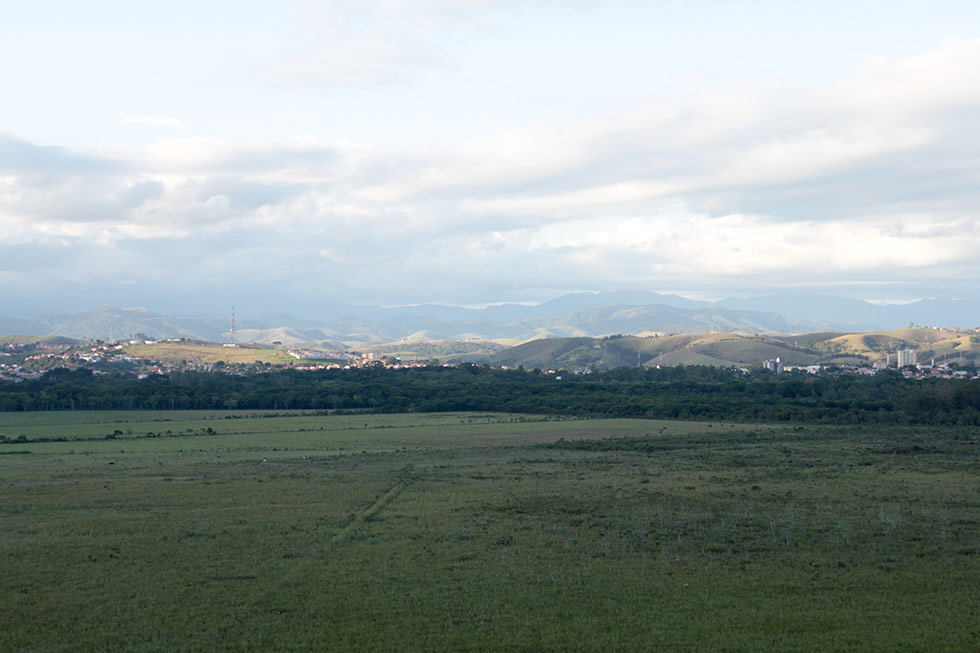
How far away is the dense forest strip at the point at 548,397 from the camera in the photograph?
92.7 m

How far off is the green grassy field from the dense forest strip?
4073 cm

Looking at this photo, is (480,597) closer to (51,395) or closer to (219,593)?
(219,593)

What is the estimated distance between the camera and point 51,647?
1781 cm

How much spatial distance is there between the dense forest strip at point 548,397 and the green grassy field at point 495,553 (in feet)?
134

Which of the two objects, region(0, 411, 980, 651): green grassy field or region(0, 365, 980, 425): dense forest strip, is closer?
region(0, 411, 980, 651): green grassy field

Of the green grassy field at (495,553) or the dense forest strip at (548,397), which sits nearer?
the green grassy field at (495,553)

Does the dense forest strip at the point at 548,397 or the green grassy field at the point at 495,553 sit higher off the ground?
the dense forest strip at the point at 548,397

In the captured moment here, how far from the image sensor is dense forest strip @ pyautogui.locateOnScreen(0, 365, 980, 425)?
92.7 metres

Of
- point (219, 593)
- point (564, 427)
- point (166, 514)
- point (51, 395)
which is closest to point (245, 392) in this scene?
point (51, 395)

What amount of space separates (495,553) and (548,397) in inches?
3591

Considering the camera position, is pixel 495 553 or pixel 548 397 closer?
pixel 495 553

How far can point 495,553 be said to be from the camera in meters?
26.7

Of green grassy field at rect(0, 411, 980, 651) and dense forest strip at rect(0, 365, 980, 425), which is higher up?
dense forest strip at rect(0, 365, 980, 425)

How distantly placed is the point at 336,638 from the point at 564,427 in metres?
68.6
